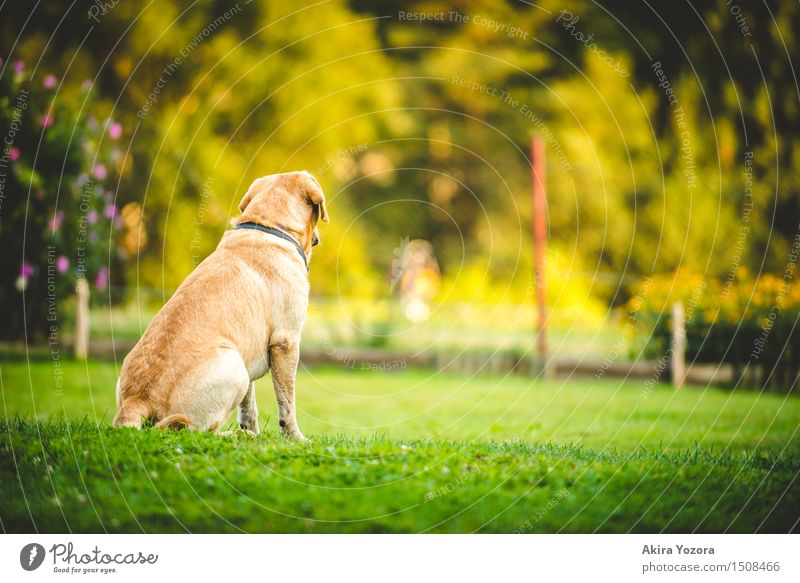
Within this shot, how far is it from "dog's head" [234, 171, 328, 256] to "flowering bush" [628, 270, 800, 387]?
367 inches

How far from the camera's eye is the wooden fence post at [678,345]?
1480cm

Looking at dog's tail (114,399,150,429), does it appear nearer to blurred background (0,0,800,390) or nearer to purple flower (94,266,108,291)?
blurred background (0,0,800,390)

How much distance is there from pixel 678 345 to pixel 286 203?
10569 millimetres

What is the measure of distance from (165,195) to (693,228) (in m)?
14.4

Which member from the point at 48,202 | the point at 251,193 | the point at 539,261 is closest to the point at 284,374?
the point at 251,193

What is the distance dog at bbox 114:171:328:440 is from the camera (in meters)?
5.81

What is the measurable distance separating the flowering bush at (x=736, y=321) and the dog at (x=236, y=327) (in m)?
9.49

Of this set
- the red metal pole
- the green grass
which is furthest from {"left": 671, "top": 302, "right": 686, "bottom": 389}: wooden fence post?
the green grass

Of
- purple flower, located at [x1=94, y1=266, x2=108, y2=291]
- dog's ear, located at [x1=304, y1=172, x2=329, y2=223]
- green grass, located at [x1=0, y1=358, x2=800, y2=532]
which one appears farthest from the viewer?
purple flower, located at [x1=94, y1=266, x2=108, y2=291]

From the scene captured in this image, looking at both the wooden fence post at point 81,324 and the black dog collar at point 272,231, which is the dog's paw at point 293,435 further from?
the wooden fence post at point 81,324

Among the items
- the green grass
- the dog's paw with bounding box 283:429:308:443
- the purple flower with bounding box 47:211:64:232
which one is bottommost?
the green grass

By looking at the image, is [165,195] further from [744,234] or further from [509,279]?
[744,234]

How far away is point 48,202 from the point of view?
13156 millimetres

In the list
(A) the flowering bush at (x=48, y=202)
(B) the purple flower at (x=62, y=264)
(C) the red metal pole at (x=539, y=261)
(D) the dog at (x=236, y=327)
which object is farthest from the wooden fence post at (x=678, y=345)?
(B) the purple flower at (x=62, y=264)
